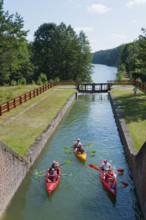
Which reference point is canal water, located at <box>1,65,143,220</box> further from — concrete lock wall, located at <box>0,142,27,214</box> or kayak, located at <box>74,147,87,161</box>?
concrete lock wall, located at <box>0,142,27,214</box>

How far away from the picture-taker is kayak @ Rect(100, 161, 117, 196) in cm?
1664

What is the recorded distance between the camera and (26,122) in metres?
28.8

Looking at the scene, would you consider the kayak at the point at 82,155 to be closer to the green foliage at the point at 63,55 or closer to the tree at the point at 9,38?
the tree at the point at 9,38

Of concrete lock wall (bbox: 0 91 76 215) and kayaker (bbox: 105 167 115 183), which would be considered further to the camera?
kayaker (bbox: 105 167 115 183)

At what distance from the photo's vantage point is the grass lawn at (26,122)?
2228 centimetres

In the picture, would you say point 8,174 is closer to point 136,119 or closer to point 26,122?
point 26,122

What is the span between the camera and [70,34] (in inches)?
3209

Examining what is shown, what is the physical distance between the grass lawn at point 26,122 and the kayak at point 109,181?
5.36m

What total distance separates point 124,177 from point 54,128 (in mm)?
12186

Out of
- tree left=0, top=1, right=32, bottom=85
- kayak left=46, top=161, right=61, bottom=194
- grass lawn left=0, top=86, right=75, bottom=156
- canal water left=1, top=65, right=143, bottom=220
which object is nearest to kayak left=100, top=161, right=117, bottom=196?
canal water left=1, top=65, right=143, bottom=220

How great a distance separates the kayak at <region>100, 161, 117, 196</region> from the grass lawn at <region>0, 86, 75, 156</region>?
5356 mm

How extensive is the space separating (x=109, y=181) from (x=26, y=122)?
528 inches

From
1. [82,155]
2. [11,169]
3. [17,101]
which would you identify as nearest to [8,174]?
[11,169]

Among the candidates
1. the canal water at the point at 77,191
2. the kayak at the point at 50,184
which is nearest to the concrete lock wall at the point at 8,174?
the canal water at the point at 77,191
